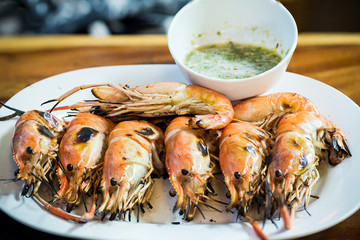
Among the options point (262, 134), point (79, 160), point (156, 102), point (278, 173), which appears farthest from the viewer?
point (156, 102)

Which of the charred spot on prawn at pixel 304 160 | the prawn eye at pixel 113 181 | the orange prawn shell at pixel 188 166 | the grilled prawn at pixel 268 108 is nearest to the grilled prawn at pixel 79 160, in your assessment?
the prawn eye at pixel 113 181

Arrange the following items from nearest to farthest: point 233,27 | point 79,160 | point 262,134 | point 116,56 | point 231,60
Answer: point 79,160 → point 262,134 → point 231,60 → point 233,27 → point 116,56

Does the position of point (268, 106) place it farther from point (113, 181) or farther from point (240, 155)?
point (113, 181)

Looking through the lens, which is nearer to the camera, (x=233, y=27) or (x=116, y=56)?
(x=233, y=27)

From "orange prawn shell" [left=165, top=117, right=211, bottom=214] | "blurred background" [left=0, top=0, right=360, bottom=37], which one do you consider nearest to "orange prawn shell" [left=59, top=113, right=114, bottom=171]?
"orange prawn shell" [left=165, top=117, right=211, bottom=214]

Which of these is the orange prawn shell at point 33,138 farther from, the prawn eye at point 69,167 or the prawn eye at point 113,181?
the prawn eye at point 113,181

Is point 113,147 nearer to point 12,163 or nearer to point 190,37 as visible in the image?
point 12,163

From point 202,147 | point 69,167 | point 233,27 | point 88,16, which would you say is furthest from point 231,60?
point 88,16

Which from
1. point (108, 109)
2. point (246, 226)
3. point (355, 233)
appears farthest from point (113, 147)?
point (355, 233)
